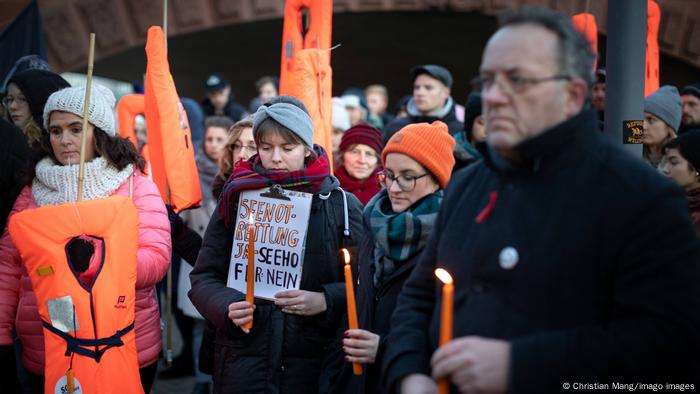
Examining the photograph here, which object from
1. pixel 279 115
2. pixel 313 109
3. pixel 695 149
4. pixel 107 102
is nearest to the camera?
pixel 279 115

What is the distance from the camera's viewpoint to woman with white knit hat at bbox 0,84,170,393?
3393 millimetres

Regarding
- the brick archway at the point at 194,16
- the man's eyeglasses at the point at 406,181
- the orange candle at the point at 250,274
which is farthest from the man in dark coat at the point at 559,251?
the brick archway at the point at 194,16

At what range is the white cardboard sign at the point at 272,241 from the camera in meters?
3.14

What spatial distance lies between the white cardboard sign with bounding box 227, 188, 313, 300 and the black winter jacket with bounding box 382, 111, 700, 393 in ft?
4.16

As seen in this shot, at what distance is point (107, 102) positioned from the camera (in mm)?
3650

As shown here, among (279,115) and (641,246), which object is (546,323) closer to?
(641,246)

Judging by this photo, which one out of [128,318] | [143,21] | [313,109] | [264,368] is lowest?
[264,368]

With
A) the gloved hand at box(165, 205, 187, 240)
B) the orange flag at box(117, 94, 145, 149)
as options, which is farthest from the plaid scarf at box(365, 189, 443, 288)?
the orange flag at box(117, 94, 145, 149)

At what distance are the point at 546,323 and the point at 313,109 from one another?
3145 millimetres

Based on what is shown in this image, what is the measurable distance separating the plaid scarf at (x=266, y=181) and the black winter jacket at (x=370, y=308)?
343 mm

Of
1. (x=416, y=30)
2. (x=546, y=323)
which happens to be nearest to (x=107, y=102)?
(x=546, y=323)

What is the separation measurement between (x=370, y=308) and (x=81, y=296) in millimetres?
1112

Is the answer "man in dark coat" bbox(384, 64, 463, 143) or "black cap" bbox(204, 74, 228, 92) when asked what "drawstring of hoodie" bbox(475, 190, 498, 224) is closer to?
"man in dark coat" bbox(384, 64, 463, 143)

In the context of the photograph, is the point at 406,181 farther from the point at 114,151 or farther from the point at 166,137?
the point at 166,137
